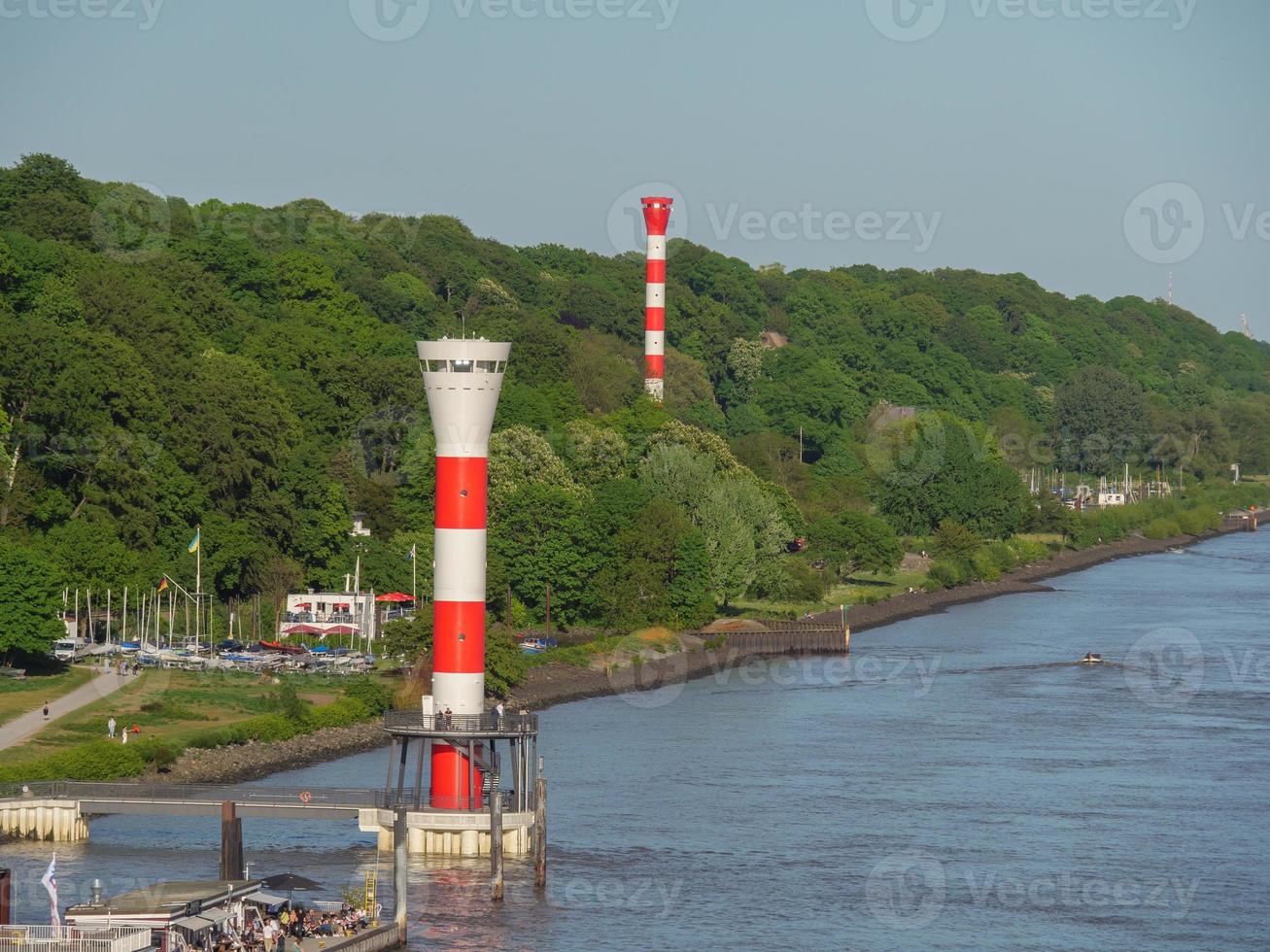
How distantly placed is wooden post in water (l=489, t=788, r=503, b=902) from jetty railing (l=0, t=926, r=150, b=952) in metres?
11.4

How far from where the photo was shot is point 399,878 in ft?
176

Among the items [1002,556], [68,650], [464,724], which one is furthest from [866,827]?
[1002,556]

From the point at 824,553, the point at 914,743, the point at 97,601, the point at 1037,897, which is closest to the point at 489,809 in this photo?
the point at 1037,897

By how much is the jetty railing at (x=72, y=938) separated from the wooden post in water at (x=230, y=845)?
817 centimetres

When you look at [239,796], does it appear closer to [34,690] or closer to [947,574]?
[34,690]

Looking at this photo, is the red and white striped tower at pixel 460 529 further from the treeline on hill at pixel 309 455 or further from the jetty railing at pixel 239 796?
the treeline on hill at pixel 309 455

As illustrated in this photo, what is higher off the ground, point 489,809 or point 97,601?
point 97,601

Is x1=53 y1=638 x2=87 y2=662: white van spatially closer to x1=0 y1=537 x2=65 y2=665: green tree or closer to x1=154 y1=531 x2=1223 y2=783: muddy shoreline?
x1=0 y1=537 x2=65 y2=665: green tree

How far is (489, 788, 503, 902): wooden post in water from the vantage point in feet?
189

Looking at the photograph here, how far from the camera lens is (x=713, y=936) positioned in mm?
54594

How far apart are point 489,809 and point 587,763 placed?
1591 cm

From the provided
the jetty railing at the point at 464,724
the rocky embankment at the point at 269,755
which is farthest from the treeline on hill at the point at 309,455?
the jetty railing at the point at 464,724

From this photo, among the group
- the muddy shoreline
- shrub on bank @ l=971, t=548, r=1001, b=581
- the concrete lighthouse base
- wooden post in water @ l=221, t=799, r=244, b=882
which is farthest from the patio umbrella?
shrub on bank @ l=971, t=548, r=1001, b=581

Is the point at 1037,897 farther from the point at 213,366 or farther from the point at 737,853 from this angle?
the point at 213,366
